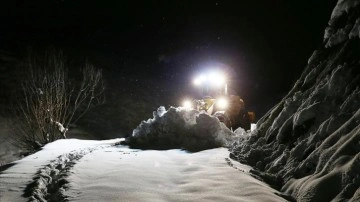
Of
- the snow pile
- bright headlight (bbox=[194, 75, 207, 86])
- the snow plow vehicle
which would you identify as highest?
bright headlight (bbox=[194, 75, 207, 86])

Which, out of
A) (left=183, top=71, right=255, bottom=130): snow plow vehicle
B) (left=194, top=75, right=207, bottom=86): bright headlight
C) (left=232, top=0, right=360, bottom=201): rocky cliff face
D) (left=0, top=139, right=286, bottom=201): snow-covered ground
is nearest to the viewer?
(left=232, top=0, right=360, bottom=201): rocky cliff face

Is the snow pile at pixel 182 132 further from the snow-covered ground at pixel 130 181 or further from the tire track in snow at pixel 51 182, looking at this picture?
the tire track in snow at pixel 51 182

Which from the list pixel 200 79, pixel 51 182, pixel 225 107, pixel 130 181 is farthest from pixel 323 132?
pixel 200 79

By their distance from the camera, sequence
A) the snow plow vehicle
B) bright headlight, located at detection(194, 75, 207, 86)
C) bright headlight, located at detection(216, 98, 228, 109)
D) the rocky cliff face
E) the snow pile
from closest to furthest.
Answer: the rocky cliff face, the snow pile, the snow plow vehicle, bright headlight, located at detection(216, 98, 228, 109), bright headlight, located at detection(194, 75, 207, 86)

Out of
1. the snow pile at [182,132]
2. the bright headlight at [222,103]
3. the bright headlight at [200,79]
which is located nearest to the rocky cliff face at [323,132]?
the snow pile at [182,132]

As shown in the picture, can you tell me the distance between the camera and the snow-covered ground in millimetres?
4758

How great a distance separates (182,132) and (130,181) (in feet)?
19.5

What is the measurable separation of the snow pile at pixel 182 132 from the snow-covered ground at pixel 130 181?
2573 mm

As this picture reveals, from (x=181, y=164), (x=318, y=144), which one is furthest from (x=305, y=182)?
(x=181, y=164)

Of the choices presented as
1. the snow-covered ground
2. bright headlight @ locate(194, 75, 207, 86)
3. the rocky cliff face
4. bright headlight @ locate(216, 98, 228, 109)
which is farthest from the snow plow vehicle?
the snow-covered ground

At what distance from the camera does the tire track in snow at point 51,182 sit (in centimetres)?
483

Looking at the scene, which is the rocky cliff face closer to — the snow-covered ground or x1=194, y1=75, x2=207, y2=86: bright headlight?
the snow-covered ground

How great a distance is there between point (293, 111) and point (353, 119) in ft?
7.60

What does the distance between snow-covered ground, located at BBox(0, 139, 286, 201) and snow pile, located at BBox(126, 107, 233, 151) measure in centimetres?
257
